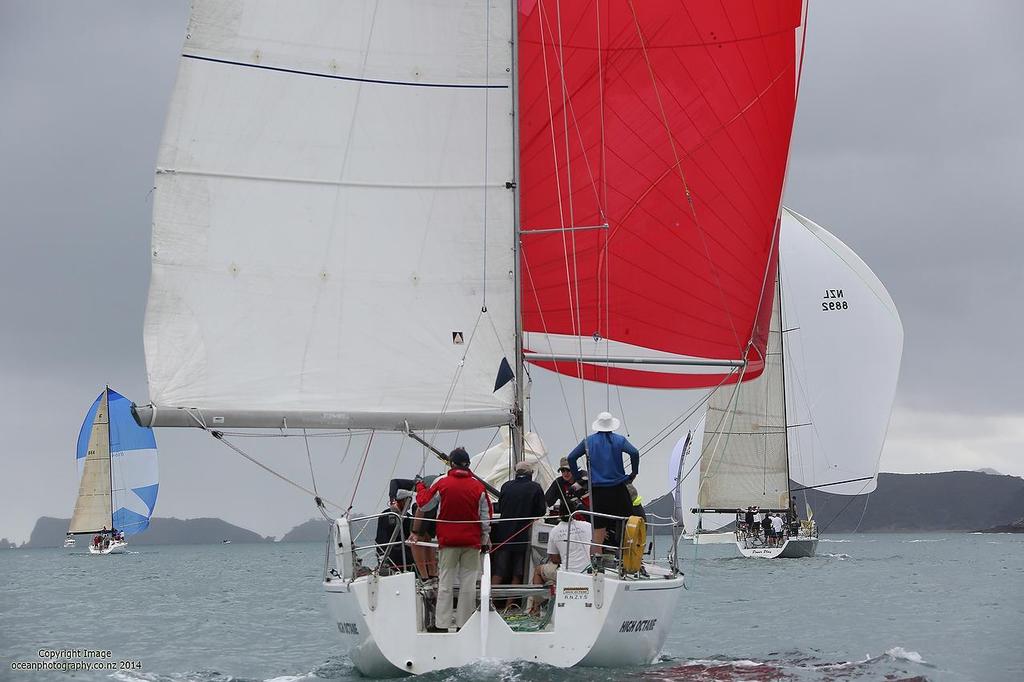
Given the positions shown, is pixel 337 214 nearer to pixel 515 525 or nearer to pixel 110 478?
pixel 515 525

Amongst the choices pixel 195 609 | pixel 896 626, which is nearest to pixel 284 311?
pixel 896 626

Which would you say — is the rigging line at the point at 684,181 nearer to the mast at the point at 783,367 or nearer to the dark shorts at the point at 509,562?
the dark shorts at the point at 509,562

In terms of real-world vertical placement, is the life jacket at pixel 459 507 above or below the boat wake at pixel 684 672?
above

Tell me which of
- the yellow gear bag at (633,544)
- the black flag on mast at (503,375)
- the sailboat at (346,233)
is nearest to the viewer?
the yellow gear bag at (633,544)

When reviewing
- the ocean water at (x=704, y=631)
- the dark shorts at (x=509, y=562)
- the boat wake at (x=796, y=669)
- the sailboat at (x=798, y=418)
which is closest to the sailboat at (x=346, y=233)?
the dark shorts at (x=509, y=562)

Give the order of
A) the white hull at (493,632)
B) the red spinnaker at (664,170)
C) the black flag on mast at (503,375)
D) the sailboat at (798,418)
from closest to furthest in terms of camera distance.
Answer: the white hull at (493,632), the black flag on mast at (503,375), the red spinnaker at (664,170), the sailboat at (798,418)

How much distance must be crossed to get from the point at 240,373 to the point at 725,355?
6.58 meters

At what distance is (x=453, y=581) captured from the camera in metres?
11.0

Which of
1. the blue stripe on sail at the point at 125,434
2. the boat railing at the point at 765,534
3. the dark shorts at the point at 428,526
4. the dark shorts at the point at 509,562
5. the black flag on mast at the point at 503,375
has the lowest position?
the dark shorts at the point at 509,562

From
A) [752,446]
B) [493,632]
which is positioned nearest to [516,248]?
[493,632]

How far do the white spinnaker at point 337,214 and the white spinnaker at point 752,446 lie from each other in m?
30.0

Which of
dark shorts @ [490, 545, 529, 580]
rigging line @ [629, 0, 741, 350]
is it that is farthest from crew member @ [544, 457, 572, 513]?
rigging line @ [629, 0, 741, 350]

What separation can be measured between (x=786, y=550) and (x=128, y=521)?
37.4 meters

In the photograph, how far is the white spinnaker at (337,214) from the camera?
12.8 m
